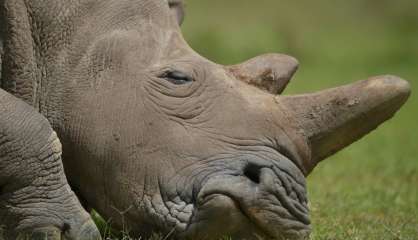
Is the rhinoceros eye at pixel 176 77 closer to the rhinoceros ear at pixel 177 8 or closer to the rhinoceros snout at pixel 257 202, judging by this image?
the rhinoceros snout at pixel 257 202

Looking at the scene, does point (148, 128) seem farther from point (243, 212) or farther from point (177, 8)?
point (177, 8)

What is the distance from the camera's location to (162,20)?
612cm

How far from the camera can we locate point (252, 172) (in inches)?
216

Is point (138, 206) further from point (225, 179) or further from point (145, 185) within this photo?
point (225, 179)

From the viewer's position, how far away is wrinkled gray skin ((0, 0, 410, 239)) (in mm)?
5438

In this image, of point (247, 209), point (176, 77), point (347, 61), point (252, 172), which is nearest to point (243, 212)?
point (247, 209)

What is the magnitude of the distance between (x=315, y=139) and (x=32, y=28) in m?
1.61

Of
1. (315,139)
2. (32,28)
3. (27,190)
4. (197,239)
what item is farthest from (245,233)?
(32,28)

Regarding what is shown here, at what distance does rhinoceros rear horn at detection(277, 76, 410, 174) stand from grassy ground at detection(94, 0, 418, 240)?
93cm

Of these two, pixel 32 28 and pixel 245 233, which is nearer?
pixel 245 233

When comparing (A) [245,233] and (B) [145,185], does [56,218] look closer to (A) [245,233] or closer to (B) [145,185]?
(B) [145,185]

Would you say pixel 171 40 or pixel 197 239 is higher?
pixel 171 40

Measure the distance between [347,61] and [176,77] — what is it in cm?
1693

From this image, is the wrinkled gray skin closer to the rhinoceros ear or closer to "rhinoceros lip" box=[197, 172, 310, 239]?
"rhinoceros lip" box=[197, 172, 310, 239]
